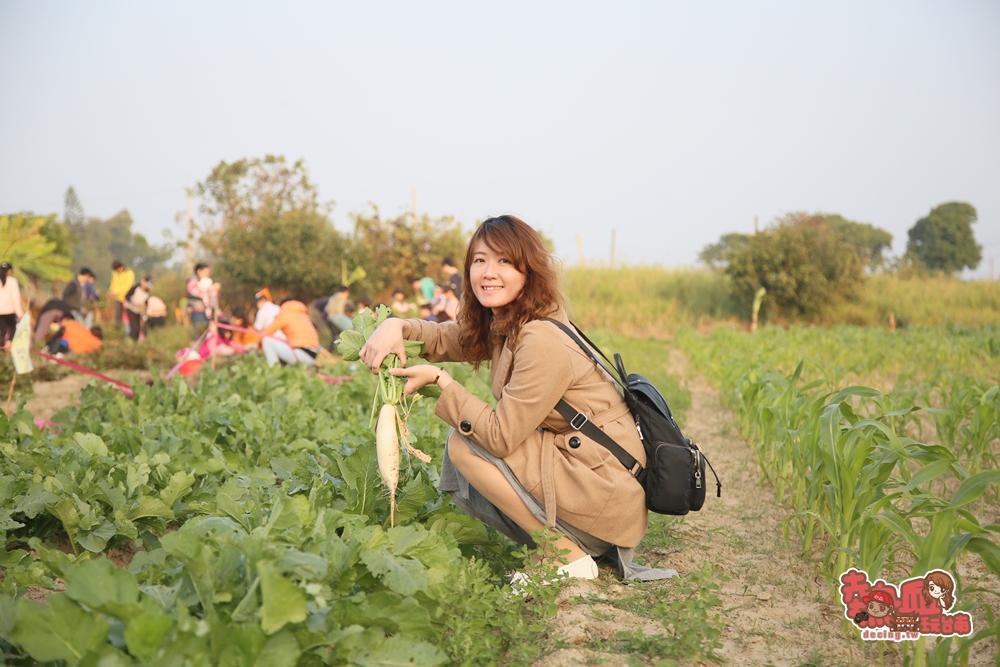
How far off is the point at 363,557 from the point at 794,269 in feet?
75.5

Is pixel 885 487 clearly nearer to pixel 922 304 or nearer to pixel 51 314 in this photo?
pixel 51 314

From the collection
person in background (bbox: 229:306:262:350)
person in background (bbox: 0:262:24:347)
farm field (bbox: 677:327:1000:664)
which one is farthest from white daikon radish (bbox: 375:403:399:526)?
person in background (bbox: 0:262:24:347)

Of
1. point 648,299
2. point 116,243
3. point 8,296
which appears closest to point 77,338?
point 8,296

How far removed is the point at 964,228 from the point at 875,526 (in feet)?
207

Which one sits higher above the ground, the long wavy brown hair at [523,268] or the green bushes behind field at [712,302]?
the long wavy brown hair at [523,268]

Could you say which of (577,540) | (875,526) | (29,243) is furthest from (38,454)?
(29,243)

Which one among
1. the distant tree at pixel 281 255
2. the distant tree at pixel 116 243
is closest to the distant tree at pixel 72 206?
the distant tree at pixel 116 243

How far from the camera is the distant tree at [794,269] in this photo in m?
22.9

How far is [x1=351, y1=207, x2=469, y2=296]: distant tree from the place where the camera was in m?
20.9

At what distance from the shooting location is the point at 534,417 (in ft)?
8.82

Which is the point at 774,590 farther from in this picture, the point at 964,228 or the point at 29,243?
the point at 964,228

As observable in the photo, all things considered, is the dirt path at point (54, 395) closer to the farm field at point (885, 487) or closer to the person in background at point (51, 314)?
the person in background at point (51, 314)

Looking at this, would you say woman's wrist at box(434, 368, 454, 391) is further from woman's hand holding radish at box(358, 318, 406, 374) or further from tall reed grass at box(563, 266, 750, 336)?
tall reed grass at box(563, 266, 750, 336)

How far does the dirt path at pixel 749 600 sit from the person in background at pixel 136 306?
12774 mm
